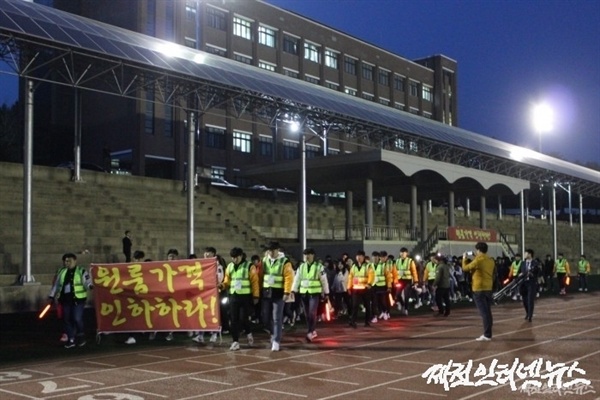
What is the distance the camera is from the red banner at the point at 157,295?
14.5 metres

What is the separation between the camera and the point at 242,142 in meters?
61.6

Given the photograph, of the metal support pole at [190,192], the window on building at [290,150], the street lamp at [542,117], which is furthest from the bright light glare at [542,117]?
the metal support pole at [190,192]

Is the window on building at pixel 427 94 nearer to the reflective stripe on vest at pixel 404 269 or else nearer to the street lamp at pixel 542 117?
the street lamp at pixel 542 117

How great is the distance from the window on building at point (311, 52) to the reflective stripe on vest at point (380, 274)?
53401 millimetres

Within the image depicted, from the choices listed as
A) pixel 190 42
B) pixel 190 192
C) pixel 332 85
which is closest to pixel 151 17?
pixel 190 42

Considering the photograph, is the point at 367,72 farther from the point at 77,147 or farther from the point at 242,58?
the point at 77,147

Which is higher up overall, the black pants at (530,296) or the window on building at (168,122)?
the window on building at (168,122)

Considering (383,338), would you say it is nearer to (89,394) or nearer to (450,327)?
(450,327)

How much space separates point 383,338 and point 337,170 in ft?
75.1

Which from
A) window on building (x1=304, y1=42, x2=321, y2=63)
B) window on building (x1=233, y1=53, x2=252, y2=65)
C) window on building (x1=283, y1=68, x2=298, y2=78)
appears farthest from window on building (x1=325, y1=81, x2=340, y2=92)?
window on building (x1=233, y1=53, x2=252, y2=65)

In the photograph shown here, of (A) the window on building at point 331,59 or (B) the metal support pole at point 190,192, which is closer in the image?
(B) the metal support pole at point 190,192

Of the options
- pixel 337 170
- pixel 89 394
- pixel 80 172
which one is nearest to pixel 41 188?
pixel 80 172

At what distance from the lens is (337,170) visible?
124 ft

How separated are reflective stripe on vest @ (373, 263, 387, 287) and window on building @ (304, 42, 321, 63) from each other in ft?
175
